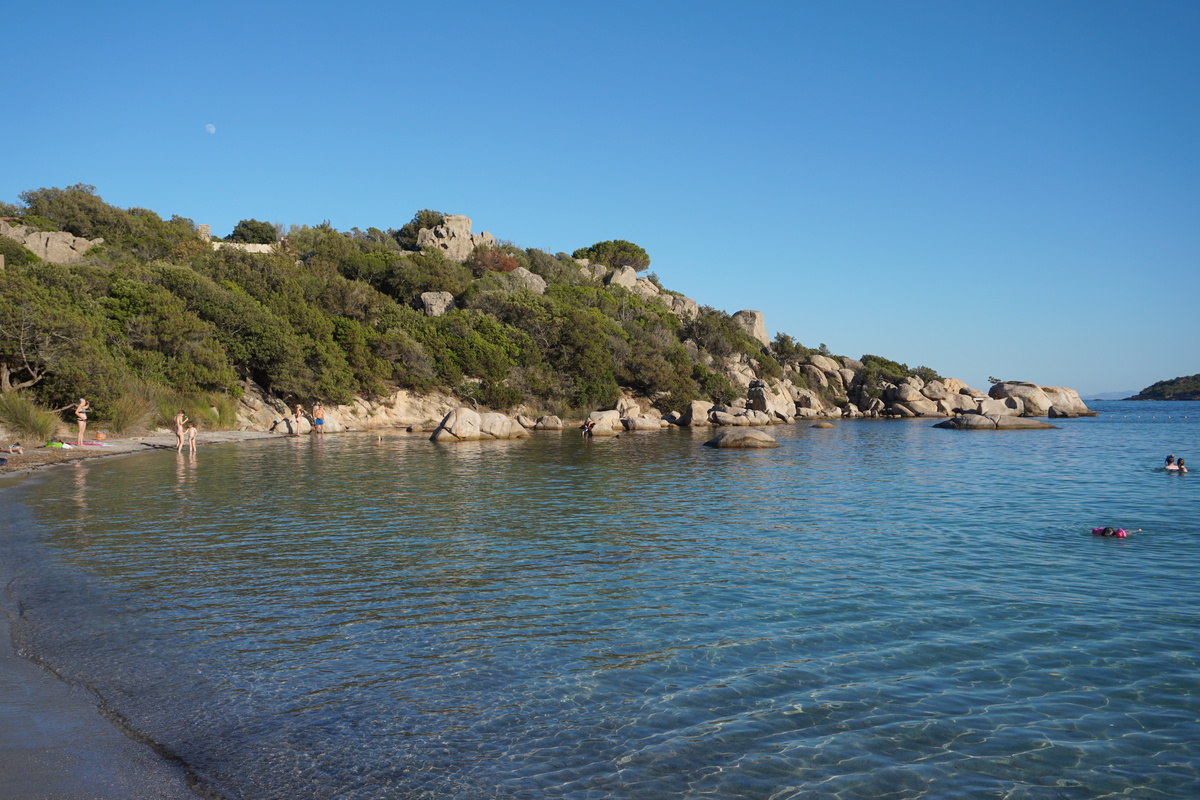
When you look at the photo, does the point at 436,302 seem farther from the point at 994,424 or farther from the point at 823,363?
the point at 823,363

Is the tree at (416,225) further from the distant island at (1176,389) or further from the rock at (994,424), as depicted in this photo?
the distant island at (1176,389)

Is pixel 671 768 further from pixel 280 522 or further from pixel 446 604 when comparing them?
pixel 280 522

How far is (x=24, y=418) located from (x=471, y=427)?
2095 cm

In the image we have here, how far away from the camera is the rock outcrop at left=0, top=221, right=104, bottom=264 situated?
54781mm

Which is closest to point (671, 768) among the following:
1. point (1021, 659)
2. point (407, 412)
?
point (1021, 659)

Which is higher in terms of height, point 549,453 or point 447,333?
point 447,333

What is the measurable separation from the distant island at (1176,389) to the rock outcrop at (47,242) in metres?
193

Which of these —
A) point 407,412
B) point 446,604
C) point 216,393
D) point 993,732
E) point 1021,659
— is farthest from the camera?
point 407,412

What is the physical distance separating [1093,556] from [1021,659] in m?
6.77

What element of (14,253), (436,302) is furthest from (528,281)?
(14,253)

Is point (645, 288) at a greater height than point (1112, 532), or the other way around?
point (645, 288)

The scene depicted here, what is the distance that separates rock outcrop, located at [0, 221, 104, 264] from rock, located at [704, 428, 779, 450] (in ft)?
158

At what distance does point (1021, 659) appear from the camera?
26.7 ft

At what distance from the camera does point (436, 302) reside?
6825 centimetres
